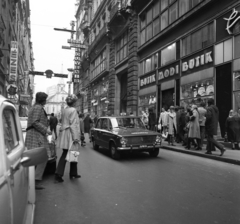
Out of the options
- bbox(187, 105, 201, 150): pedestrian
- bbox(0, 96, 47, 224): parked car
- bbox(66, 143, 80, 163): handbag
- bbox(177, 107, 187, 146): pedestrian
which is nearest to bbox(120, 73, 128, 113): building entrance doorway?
bbox(177, 107, 187, 146): pedestrian

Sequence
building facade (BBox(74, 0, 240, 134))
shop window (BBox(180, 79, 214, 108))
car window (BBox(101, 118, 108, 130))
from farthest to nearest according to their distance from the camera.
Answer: shop window (BBox(180, 79, 214, 108))
building facade (BBox(74, 0, 240, 134))
car window (BBox(101, 118, 108, 130))

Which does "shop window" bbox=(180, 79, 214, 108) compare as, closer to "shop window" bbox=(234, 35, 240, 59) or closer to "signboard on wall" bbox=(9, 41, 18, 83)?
"shop window" bbox=(234, 35, 240, 59)

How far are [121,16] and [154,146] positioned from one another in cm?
1966

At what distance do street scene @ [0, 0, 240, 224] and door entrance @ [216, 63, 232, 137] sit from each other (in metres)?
0.05

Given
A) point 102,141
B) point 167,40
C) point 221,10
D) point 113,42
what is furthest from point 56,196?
point 113,42

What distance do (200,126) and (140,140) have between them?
354 cm

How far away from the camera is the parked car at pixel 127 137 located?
7.95 meters

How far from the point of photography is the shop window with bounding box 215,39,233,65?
40.0ft

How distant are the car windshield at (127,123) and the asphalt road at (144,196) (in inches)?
92.1

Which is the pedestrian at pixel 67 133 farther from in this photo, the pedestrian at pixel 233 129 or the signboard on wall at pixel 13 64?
the signboard on wall at pixel 13 64

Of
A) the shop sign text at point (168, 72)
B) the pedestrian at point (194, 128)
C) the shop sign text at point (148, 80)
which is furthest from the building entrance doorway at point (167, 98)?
the pedestrian at point (194, 128)

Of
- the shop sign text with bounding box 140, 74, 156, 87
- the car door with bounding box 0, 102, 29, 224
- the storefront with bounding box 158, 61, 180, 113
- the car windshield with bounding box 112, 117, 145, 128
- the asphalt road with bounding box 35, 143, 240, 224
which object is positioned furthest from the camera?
the shop sign text with bounding box 140, 74, 156, 87

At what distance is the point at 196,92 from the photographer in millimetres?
14500

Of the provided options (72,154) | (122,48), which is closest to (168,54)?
(122,48)
